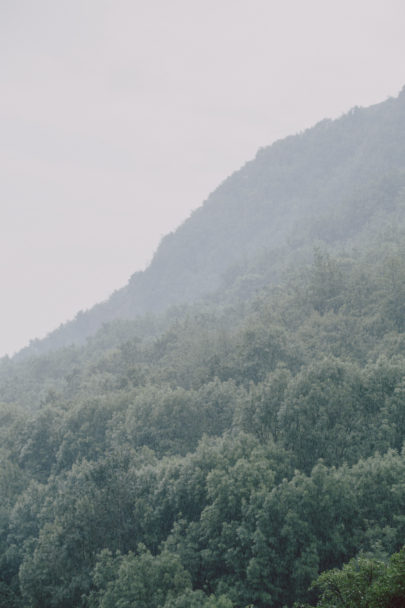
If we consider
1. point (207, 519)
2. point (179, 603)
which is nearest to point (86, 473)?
point (207, 519)

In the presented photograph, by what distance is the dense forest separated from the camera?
20.0 meters

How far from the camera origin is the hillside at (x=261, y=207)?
378 feet

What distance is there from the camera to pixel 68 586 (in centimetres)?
2345

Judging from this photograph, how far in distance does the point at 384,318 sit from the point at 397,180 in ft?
185

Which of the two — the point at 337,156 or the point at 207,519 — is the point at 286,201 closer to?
Answer: the point at 337,156

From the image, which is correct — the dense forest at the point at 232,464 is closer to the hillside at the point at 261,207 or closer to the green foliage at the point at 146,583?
the green foliage at the point at 146,583

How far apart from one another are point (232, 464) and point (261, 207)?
112 m

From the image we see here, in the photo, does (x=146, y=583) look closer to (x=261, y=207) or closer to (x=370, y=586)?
(x=370, y=586)

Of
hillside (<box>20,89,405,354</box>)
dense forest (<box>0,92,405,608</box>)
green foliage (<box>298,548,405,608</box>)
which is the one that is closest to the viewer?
green foliage (<box>298,548,405,608</box>)

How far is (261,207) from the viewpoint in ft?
433

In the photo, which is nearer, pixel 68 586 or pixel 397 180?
pixel 68 586

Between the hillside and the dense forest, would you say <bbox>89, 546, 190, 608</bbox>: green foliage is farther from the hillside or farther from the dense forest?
the hillside

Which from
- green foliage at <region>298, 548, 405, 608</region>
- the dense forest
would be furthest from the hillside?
Result: green foliage at <region>298, 548, 405, 608</region>

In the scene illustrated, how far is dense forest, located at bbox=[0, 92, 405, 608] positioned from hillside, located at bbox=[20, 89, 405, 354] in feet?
159
